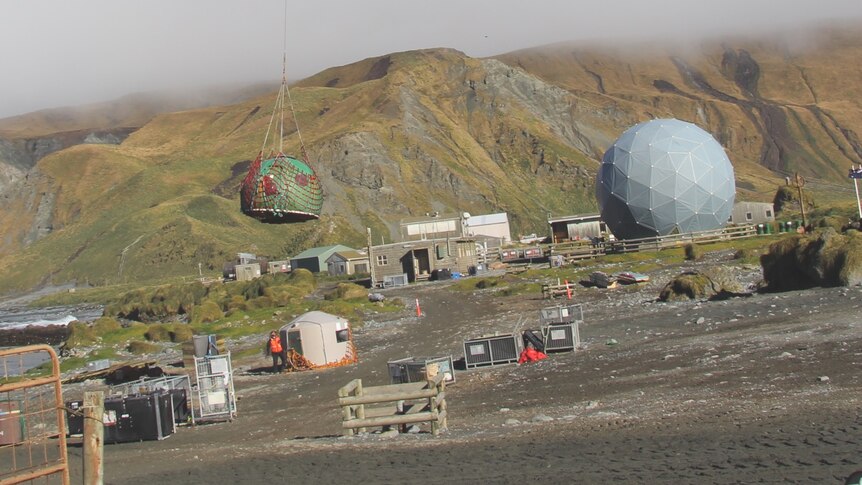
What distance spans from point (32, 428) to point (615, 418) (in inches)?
594

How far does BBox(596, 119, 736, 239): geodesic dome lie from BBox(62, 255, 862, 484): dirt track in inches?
1338

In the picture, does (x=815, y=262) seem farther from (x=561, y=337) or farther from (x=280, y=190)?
(x=280, y=190)

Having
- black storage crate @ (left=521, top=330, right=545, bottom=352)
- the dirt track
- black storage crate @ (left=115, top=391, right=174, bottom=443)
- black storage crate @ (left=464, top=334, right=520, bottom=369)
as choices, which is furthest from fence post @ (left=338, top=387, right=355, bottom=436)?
black storage crate @ (left=521, top=330, right=545, bottom=352)

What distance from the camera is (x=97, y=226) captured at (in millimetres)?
171125

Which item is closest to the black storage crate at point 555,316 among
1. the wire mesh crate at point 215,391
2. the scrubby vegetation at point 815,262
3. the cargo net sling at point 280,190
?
the scrubby vegetation at point 815,262

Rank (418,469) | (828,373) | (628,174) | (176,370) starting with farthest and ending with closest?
1. (628,174)
2. (176,370)
3. (828,373)
4. (418,469)

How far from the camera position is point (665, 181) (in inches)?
2484

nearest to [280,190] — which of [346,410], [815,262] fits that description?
[346,410]

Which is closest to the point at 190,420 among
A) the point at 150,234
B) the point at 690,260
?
the point at 690,260

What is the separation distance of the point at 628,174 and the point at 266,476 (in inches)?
2059

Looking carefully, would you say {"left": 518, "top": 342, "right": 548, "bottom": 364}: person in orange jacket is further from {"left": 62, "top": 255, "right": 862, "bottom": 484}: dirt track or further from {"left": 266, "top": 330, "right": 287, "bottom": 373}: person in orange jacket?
{"left": 266, "top": 330, "right": 287, "bottom": 373}: person in orange jacket

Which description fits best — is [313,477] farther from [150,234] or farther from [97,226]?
[97,226]

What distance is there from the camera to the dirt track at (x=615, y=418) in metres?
12.4

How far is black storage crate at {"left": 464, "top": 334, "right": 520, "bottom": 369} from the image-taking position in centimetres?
2552
